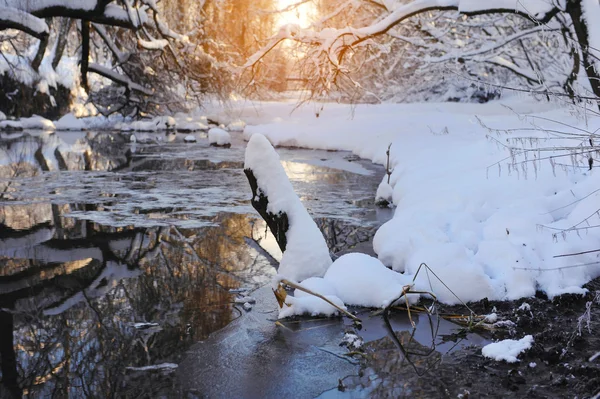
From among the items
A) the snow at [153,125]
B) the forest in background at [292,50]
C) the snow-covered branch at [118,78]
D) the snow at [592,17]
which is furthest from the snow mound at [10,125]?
the snow at [592,17]

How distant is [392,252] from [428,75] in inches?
712

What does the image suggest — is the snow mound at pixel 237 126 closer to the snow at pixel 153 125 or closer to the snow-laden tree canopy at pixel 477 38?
the snow at pixel 153 125

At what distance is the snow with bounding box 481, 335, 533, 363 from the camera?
3.96 metres

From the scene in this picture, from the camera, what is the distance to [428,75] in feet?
74.8

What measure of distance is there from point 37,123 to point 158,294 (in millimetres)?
23842

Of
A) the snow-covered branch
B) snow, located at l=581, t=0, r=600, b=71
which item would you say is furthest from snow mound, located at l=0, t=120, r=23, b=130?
snow, located at l=581, t=0, r=600, b=71

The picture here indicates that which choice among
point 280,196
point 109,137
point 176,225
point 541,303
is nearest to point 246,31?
point 109,137

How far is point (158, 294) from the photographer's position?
214 inches

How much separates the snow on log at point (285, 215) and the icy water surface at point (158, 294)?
44cm

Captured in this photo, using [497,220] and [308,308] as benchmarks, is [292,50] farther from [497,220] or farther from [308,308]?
[308,308]

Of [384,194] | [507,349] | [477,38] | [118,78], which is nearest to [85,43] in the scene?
[118,78]

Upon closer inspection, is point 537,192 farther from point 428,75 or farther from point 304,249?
point 428,75

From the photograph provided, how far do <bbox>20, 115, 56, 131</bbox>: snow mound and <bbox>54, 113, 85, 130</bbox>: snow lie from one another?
0.53 m

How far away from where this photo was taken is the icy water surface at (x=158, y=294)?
3.80 meters
